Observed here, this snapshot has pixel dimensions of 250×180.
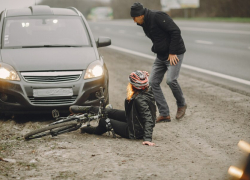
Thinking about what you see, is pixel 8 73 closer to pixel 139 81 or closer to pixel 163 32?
pixel 139 81

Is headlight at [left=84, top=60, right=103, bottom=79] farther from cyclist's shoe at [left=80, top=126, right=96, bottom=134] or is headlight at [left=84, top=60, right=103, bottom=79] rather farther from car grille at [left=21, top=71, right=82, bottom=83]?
cyclist's shoe at [left=80, top=126, right=96, bottom=134]

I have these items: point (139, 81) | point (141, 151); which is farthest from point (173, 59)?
point (141, 151)

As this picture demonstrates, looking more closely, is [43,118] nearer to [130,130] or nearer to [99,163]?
[130,130]

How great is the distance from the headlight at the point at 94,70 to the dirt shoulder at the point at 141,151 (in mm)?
1002

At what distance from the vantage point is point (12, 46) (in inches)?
306

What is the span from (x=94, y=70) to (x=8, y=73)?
1.31 m

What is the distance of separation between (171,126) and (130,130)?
1.13 m

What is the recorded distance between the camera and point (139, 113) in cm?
599

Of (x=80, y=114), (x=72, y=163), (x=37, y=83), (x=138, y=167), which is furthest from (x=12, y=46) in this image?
(x=138, y=167)

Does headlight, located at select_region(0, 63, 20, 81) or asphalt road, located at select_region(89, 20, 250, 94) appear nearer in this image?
headlight, located at select_region(0, 63, 20, 81)

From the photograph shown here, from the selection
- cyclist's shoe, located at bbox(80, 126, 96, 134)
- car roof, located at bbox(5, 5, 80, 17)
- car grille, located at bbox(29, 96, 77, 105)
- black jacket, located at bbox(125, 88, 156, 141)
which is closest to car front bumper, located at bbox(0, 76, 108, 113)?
car grille, located at bbox(29, 96, 77, 105)

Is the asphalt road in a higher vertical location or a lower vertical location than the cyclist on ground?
lower

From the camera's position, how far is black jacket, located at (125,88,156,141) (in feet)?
19.4

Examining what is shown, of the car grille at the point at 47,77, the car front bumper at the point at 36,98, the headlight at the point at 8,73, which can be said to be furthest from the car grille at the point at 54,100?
the headlight at the point at 8,73
